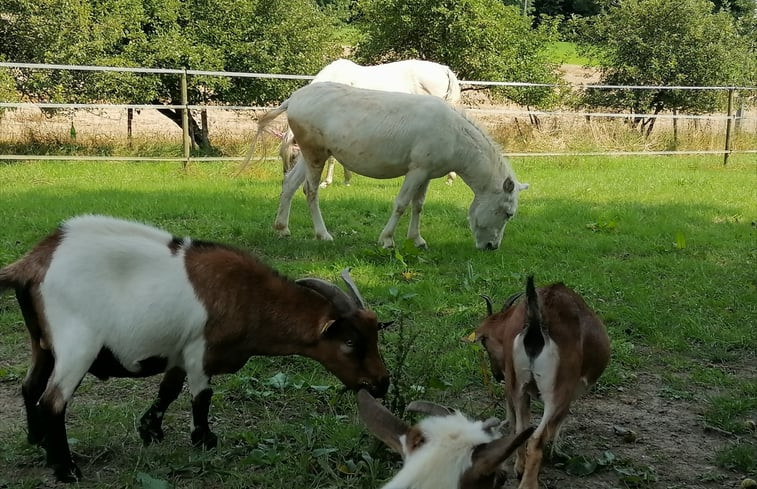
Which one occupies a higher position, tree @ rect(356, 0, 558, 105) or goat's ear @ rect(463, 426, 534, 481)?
tree @ rect(356, 0, 558, 105)

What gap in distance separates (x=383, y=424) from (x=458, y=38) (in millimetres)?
17313

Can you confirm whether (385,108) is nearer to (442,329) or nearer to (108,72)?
(442,329)

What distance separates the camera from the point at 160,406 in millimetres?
3854

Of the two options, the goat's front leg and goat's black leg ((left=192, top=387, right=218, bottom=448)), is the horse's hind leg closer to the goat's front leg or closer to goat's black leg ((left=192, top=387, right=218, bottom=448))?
goat's black leg ((left=192, top=387, right=218, bottom=448))

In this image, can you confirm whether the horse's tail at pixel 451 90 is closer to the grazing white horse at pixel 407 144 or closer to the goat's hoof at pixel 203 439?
the grazing white horse at pixel 407 144

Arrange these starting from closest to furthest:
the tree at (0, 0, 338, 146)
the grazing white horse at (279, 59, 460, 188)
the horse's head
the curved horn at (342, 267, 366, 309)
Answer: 1. the curved horn at (342, 267, 366, 309)
2. the horse's head
3. the grazing white horse at (279, 59, 460, 188)
4. the tree at (0, 0, 338, 146)

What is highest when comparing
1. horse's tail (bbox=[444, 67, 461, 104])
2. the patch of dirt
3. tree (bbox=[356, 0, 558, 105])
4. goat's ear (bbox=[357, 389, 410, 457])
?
tree (bbox=[356, 0, 558, 105])

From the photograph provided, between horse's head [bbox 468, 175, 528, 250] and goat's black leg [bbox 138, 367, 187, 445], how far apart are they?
4946 millimetres

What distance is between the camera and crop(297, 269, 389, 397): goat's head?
12.0 ft

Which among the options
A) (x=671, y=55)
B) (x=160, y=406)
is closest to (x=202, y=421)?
(x=160, y=406)

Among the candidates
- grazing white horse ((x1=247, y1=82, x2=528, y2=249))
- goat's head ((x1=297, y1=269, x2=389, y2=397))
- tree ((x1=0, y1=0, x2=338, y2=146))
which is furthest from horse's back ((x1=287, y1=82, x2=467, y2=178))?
tree ((x1=0, y1=0, x2=338, y2=146))

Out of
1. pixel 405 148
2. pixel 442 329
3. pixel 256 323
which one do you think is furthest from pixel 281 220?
pixel 256 323

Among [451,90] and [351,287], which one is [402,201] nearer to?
[351,287]

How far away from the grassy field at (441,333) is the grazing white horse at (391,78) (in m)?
1.14
